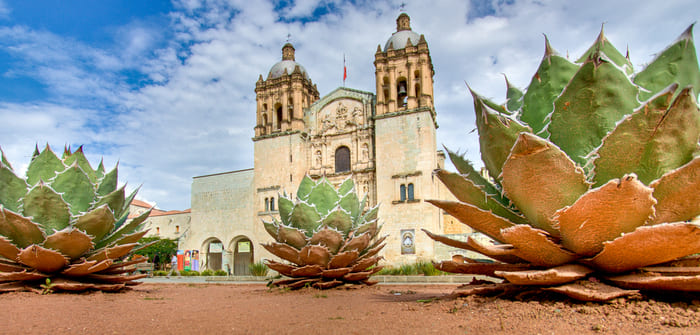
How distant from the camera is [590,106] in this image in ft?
5.38

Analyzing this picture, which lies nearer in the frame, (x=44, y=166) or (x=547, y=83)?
(x=547, y=83)

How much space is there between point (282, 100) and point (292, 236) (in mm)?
21948

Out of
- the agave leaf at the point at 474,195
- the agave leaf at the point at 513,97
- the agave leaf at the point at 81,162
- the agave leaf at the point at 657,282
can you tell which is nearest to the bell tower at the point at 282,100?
the agave leaf at the point at 81,162

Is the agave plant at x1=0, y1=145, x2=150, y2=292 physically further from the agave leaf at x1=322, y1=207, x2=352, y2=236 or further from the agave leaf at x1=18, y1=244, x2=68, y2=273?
the agave leaf at x1=322, y1=207, x2=352, y2=236

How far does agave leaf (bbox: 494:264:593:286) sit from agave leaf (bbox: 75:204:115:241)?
3069 millimetres

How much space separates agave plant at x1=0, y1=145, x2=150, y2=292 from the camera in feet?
10.1

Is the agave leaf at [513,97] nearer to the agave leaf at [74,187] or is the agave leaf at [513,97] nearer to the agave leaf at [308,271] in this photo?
the agave leaf at [308,271]

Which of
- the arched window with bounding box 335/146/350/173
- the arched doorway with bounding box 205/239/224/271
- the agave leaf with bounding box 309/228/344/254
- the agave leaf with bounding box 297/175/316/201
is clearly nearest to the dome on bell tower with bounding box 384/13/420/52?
the arched window with bounding box 335/146/350/173

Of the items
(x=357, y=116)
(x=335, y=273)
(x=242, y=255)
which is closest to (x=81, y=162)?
(x=335, y=273)

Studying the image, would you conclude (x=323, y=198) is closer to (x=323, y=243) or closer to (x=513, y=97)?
(x=323, y=243)

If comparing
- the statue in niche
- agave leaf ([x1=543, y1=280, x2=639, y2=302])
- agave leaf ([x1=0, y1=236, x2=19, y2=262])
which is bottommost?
agave leaf ([x1=543, y1=280, x2=639, y2=302])

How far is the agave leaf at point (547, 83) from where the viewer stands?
1.88 metres

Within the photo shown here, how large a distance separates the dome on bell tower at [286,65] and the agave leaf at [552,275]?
2549cm

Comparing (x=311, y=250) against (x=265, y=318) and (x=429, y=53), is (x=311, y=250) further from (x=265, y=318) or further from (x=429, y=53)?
(x=429, y=53)
